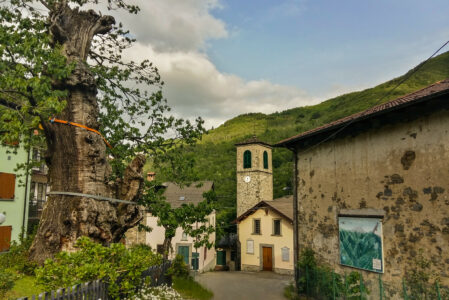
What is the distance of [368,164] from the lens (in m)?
10.5

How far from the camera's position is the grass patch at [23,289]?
6.15m

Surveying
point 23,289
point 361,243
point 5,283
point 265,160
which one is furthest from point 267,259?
point 5,283

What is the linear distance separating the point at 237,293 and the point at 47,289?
1258 cm

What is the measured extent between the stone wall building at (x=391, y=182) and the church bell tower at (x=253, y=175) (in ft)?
79.5

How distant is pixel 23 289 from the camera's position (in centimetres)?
652

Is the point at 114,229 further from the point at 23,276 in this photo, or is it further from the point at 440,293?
the point at 440,293

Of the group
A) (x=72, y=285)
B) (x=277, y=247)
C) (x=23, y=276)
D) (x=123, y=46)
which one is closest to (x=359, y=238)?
(x=72, y=285)

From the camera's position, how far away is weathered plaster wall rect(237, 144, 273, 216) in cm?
3719

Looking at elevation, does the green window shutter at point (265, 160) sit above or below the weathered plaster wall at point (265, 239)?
above

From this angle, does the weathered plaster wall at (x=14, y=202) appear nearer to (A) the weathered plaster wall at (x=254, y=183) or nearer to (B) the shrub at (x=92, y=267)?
(B) the shrub at (x=92, y=267)

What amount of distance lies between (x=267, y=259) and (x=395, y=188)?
22001 mm

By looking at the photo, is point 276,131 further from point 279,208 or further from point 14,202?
point 14,202

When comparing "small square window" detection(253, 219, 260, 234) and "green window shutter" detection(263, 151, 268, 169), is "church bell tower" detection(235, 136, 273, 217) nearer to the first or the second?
"green window shutter" detection(263, 151, 268, 169)

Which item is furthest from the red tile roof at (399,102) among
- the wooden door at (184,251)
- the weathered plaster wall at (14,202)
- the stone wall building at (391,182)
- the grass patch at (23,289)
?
the wooden door at (184,251)
